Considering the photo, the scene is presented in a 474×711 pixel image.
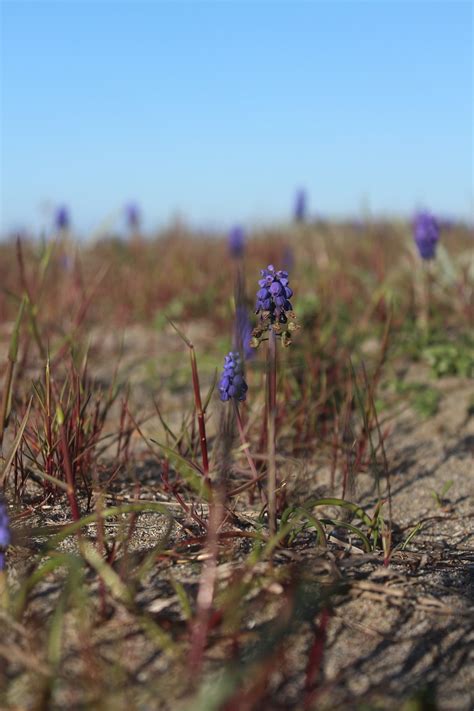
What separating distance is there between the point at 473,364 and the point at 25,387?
2113 millimetres

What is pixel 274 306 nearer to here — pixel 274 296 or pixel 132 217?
pixel 274 296

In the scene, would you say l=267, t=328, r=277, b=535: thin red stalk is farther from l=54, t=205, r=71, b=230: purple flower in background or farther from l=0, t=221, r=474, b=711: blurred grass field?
l=54, t=205, r=71, b=230: purple flower in background

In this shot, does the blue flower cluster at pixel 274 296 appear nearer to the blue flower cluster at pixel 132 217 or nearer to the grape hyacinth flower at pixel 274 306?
the grape hyacinth flower at pixel 274 306

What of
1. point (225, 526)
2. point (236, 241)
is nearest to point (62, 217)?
point (236, 241)

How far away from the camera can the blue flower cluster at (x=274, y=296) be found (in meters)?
1.74

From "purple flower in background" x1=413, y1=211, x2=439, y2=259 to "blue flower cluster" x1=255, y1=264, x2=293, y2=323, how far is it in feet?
6.59

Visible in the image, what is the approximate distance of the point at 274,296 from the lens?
174 centimetres

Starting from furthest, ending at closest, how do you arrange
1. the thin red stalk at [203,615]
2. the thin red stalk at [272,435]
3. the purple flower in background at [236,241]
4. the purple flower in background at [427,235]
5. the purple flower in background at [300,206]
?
1. the purple flower in background at [300,206]
2. the purple flower in background at [236,241]
3. the purple flower in background at [427,235]
4. the thin red stalk at [272,435]
5. the thin red stalk at [203,615]

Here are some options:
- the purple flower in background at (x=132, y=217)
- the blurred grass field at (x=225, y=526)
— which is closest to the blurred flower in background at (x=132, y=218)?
the purple flower in background at (x=132, y=217)

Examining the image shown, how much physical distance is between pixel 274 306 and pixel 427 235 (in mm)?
2058

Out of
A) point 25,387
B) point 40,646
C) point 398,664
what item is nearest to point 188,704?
point 40,646

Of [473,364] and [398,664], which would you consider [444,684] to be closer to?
[398,664]

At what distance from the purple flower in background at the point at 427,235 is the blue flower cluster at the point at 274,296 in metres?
2.01

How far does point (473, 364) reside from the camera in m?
3.62
